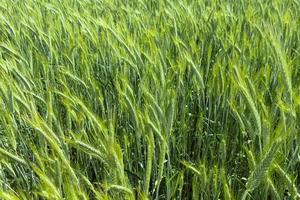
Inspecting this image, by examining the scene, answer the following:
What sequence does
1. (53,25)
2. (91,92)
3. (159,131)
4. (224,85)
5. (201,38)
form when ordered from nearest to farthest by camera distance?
(159,131) < (224,85) < (91,92) < (201,38) < (53,25)

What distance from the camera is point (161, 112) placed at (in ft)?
2.08

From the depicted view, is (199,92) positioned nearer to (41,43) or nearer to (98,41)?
(98,41)

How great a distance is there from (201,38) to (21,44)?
487 millimetres

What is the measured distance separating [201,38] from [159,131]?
0.47 metres

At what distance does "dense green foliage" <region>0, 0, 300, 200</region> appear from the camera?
586 mm

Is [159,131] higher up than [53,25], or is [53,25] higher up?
[53,25]

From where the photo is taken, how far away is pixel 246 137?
0.79 m

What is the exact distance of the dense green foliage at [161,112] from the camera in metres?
0.59

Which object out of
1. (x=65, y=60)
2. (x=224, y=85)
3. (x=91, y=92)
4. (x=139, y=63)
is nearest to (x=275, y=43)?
(x=224, y=85)

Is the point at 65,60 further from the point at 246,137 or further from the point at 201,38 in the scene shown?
the point at 246,137

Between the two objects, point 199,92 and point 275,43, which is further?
point 199,92

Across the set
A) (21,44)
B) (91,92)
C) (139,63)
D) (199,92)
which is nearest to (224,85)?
(199,92)

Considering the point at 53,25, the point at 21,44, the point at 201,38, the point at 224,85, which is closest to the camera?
the point at 224,85

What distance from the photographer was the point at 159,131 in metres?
0.61
